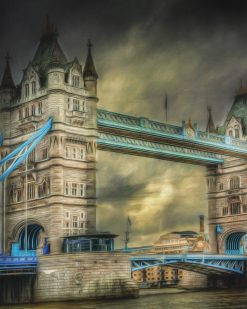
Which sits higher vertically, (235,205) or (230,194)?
(230,194)

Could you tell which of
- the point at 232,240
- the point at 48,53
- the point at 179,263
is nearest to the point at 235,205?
the point at 232,240

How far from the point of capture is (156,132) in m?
42.1

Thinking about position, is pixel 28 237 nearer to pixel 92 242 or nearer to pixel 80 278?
pixel 92 242

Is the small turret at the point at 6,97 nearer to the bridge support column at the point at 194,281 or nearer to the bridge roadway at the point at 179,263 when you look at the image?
the bridge roadway at the point at 179,263

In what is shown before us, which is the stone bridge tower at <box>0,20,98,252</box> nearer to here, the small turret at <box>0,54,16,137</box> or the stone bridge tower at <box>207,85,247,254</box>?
the small turret at <box>0,54,16,137</box>

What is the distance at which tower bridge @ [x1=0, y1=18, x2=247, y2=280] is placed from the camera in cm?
3653

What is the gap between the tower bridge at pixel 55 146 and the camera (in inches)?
1438

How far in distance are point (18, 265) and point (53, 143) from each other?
6.90m

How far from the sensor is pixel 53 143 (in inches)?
1446

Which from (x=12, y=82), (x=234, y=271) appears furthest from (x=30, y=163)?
(x=234, y=271)

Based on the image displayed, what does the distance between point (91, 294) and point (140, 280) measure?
4091 cm

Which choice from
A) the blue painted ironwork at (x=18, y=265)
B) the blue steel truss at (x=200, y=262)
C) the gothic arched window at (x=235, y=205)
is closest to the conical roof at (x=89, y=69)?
the blue steel truss at (x=200, y=262)

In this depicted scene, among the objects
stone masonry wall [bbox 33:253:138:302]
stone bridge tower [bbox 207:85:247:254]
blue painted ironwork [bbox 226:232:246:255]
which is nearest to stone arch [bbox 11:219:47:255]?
stone masonry wall [bbox 33:253:138:302]

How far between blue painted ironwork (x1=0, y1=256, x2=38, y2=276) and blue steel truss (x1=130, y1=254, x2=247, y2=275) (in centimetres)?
535
